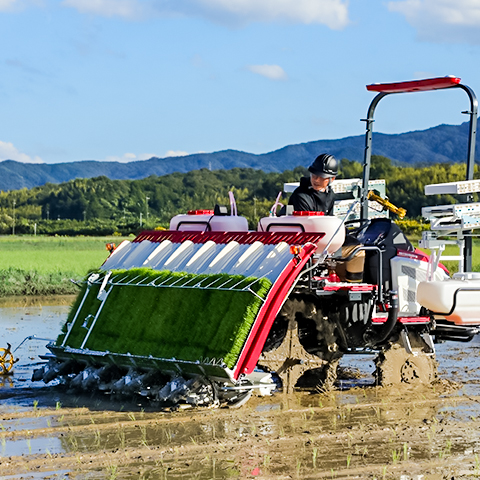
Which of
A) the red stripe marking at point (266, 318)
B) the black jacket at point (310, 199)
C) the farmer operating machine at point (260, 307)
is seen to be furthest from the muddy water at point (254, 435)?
the black jacket at point (310, 199)

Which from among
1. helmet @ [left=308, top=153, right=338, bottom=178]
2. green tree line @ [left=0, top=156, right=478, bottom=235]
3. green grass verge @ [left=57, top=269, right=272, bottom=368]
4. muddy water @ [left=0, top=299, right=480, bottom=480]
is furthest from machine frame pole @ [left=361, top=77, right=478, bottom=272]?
green tree line @ [left=0, top=156, right=478, bottom=235]

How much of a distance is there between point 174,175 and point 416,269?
436 ft

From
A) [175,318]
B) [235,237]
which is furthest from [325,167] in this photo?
[175,318]

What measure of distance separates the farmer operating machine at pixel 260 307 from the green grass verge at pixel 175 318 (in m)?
0.01

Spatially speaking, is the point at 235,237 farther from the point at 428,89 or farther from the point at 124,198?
the point at 124,198

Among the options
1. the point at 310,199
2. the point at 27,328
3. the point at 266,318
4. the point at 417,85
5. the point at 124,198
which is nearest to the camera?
the point at 266,318

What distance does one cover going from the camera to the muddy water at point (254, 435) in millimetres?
7172

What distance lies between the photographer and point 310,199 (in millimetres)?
10930

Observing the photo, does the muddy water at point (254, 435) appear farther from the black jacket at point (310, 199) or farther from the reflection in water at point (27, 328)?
the black jacket at point (310, 199)

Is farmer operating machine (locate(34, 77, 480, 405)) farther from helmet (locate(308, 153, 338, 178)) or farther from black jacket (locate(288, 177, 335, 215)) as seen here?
Result: helmet (locate(308, 153, 338, 178))

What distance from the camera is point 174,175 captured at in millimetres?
142625

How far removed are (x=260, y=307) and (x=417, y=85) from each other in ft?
13.2

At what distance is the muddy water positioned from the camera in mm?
7172

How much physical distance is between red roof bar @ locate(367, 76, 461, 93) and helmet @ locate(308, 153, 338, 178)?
156 centimetres
